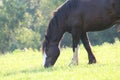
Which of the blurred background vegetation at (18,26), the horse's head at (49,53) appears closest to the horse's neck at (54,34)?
the horse's head at (49,53)

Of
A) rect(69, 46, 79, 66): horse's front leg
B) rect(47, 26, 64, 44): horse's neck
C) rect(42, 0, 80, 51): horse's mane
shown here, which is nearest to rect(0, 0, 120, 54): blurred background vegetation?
rect(47, 26, 64, 44): horse's neck

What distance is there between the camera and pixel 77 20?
12141 millimetres

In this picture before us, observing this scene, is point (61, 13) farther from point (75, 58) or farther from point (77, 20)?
point (75, 58)

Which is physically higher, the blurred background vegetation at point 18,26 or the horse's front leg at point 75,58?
the horse's front leg at point 75,58

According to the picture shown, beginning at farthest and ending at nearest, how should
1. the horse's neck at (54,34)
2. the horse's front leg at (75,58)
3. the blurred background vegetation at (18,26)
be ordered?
the blurred background vegetation at (18,26) < the horse's neck at (54,34) < the horse's front leg at (75,58)

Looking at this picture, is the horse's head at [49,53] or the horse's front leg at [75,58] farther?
the horse's head at [49,53]

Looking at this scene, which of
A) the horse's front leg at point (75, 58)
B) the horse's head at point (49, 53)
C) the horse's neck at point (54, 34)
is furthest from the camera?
the horse's neck at point (54, 34)

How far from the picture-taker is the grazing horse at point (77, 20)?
39.7 ft

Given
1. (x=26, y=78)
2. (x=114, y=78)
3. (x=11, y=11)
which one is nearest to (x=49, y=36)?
(x=26, y=78)

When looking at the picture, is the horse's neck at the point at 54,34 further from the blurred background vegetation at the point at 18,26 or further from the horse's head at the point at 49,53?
the blurred background vegetation at the point at 18,26

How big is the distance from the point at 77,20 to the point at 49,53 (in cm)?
142

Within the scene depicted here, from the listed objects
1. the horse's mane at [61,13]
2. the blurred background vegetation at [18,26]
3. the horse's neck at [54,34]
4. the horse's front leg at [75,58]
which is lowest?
the blurred background vegetation at [18,26]

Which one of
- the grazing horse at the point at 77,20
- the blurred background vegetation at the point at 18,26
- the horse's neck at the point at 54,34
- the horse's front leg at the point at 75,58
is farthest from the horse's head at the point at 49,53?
the blurred background vegetation at the point at 18,26

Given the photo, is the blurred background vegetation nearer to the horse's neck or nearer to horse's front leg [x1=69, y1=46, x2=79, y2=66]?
the horse's neck
